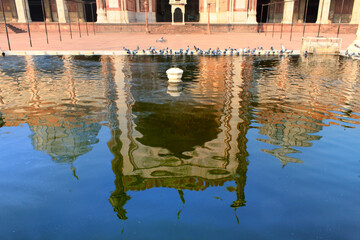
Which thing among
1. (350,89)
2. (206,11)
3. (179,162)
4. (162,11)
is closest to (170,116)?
(179,162)

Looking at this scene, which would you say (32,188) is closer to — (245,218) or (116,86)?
(245,218)

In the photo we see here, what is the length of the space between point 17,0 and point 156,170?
3070 cm

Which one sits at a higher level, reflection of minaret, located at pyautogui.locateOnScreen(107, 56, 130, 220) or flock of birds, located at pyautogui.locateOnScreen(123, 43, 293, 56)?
flock of birds, located at pyautogui.locateOnScreen(123, 43, 293, 56)

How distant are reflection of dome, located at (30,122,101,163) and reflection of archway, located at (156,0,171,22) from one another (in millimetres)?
34488

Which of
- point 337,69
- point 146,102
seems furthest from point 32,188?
point 337,69

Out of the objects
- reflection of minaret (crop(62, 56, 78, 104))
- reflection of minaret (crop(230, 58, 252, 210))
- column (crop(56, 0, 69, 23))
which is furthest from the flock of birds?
column (crop(56, 0, 69, 23))

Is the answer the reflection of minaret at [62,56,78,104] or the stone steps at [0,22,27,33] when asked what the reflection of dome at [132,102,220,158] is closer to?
the reflection of minaret at [62,56,78,104]

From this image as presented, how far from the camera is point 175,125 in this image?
547 centimetres

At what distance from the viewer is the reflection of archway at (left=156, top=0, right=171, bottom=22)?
3747 cm

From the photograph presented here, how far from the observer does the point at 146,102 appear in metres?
6.96

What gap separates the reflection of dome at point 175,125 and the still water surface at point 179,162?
0.02m

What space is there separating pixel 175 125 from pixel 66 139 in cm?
197

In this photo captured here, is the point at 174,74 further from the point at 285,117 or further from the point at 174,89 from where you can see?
the point at 285,117

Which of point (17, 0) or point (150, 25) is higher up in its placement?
point (17, 0)
